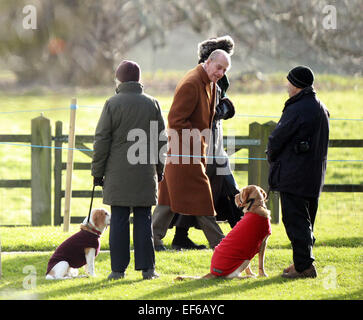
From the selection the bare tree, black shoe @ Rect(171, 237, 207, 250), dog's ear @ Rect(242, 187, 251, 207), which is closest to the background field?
black shoe @ Rect(171, 237, 207, 250)

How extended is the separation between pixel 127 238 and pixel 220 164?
1439mm

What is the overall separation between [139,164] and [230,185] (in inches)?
58.4

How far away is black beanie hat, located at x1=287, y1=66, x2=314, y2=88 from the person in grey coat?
1.11m

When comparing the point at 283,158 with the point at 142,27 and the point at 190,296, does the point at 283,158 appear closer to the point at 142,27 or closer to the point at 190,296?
the point at 190,296

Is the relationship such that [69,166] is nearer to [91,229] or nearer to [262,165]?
[91,229]

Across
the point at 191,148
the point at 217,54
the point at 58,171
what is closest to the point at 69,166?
the point at 58,171

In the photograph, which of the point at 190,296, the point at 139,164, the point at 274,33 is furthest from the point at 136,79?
the point at 274,33

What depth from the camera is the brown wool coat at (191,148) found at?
21.5ft

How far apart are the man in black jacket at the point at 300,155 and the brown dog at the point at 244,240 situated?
7.8 inches

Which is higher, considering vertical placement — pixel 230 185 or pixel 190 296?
pixel 230 185

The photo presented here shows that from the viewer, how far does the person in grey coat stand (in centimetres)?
582

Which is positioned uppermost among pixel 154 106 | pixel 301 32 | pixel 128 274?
pixel 301 32
